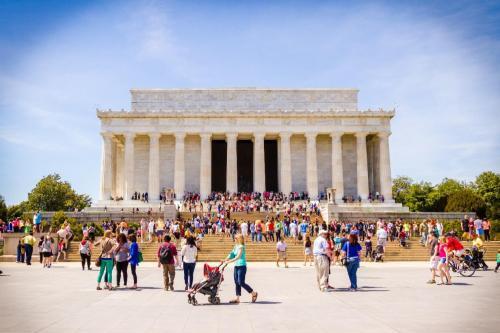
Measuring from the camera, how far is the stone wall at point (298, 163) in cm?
5781

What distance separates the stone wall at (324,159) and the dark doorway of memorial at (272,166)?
5.57 meters

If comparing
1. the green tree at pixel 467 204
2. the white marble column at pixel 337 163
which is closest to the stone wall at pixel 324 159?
the white marble column at pixel 337 163

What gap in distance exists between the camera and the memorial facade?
54.4 m

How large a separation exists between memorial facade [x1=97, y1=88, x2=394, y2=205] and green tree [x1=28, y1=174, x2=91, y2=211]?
25.1 meters

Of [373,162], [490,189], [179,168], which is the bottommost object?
[490,189]

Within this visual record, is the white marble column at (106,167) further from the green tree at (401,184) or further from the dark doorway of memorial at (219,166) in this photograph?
the green tree at (401,184)

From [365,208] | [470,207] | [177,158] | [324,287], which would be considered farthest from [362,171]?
[324,287]

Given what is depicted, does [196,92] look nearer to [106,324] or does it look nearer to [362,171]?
[362,171]

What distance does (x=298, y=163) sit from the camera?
58.1 m

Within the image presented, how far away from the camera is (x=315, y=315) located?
33.1ft

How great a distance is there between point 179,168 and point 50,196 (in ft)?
115

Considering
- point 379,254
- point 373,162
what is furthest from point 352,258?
point 373,162

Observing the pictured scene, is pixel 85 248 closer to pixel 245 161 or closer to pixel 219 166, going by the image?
pixel 219 166

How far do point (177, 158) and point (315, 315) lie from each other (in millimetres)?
45912
